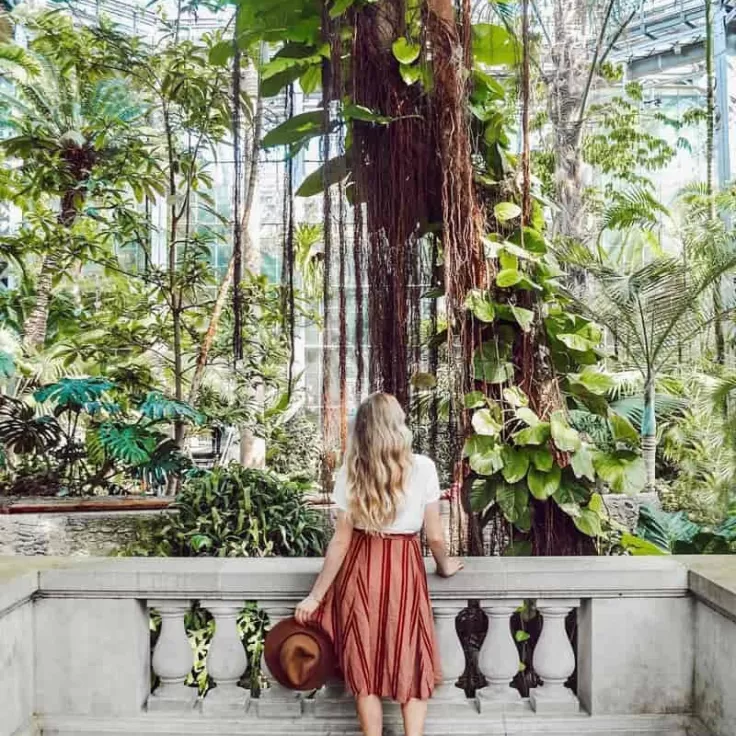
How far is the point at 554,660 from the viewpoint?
2334 mm

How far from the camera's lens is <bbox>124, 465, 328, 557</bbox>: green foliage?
4.73 m

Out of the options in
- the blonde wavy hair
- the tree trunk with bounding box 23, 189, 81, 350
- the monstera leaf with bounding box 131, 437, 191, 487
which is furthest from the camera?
the tree trunk with bounding box 23, 189, 81, 350

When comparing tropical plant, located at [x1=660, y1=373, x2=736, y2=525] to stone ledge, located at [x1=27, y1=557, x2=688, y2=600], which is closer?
stone ledge, located at [x1=27, y1=557, x2=688, y2=600]

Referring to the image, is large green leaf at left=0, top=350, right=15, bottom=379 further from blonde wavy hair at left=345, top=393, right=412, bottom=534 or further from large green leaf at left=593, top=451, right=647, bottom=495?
large green leaf at left=593, top=451, right=647, bottom=495

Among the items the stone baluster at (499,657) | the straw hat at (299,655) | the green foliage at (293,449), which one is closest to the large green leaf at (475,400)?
the stone baluster at (499,657)

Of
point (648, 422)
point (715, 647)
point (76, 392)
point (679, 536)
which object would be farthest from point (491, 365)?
point (648, 422)

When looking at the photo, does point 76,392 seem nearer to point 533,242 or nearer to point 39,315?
point 39,315

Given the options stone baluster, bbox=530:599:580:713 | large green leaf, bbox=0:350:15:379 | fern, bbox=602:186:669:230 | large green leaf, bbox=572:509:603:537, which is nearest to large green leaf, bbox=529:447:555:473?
large green leaf, bbox=572:509:603:537

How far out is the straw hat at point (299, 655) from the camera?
6.97 feet

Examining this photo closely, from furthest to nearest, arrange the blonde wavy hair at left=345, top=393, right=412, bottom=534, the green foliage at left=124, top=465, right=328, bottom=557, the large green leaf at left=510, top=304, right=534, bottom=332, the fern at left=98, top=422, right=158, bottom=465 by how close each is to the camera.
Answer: the fern at left=98, top=422, right=158, bottom=465 < the green foliage at left=124, top=465, right=328, bottom=557 < the large green leaf at left=510, top=304, right=534, bottom=332 < the blonde wavy hair at left=345, top=393, right=412, bottom=534

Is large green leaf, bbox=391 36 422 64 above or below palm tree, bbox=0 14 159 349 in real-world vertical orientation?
below

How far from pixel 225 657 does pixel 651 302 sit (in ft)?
19.1

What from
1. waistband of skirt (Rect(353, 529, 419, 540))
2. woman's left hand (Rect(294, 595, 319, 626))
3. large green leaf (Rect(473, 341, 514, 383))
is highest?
large green leaf (Rect(473, 341, 514, 383))

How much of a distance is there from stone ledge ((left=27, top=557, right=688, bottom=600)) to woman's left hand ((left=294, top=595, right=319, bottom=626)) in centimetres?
14
